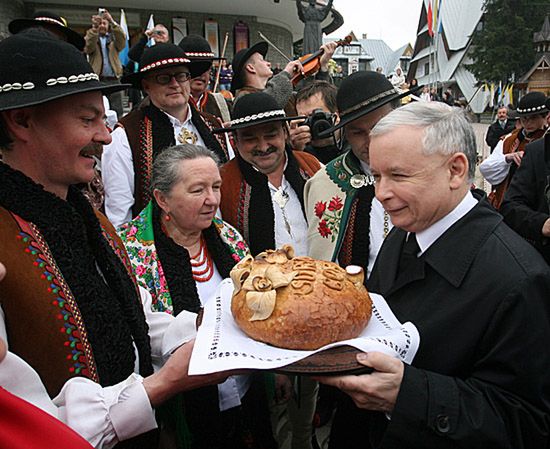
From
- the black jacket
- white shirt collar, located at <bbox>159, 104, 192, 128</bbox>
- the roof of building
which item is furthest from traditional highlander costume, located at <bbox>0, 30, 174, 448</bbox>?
the roof of building

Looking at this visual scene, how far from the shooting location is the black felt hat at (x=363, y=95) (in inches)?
103

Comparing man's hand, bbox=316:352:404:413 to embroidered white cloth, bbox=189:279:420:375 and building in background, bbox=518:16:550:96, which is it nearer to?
embroidered white cloth, bbox=189:279:420:375

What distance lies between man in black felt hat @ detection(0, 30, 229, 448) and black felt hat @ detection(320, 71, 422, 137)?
55.1 inches

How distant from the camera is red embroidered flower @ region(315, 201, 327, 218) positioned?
2914mm

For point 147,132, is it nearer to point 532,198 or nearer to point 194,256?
point 194,256

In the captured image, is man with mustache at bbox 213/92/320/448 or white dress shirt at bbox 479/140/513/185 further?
white dress shirt at bbox 479/140/513/185

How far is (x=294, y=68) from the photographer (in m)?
5.17

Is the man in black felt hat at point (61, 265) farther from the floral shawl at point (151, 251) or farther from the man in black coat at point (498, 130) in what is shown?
the man in black coat at point (498, 130)

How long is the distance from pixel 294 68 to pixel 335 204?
9.21 feet

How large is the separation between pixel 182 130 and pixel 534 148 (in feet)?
9.35

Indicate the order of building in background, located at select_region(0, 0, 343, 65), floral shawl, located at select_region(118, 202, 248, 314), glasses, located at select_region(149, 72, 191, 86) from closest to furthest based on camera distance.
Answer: floral shawl, located at select_region(118, 202, 248, 314) < glasses, located at select_region(149, 72, 191, 86) < building in background, located at select_region(0, 0, 343, 65)

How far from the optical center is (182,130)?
3742mm

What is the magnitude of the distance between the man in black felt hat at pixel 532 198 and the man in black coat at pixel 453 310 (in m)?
2.08

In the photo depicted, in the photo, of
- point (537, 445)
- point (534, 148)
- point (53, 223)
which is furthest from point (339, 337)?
point (534, 148)
